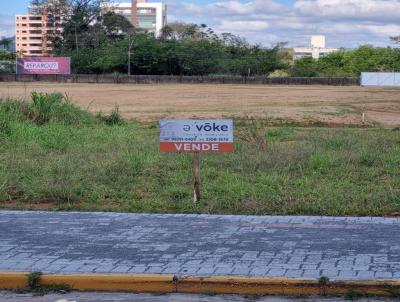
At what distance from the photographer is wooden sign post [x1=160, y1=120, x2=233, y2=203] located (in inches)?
404

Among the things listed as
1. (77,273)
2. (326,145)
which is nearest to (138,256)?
(77,273)

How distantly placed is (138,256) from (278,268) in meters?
1.49

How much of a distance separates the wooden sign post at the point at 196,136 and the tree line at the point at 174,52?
257 feet

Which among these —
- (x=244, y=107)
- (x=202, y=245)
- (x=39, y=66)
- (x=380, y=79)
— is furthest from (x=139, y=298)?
(x=39, y=66)

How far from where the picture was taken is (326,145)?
16594 millimetres

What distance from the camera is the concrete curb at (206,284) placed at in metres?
6.44

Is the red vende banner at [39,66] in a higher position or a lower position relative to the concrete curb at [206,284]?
higher

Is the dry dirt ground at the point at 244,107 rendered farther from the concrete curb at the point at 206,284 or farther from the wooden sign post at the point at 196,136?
the concrete curb at the point at 206,284

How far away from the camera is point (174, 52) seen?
89.4m

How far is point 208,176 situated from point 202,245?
4.80 m

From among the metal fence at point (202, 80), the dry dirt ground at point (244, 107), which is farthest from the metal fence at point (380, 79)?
the dry dirt ground at point (244, 107)

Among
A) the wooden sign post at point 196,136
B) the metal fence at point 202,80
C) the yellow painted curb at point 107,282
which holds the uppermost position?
the metal fence at point 202,80

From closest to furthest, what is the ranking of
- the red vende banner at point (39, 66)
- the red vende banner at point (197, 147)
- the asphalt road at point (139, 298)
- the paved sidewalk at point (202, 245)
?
the asphalt road at point (139, 298) → the paved sidewalk at point (202, 245) → the red vende banner at point (197, 147) → the red vende banner at point (39, 66)

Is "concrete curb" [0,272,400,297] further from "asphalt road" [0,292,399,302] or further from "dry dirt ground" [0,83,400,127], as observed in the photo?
"dry dirt ground" [0,83,400,127]
